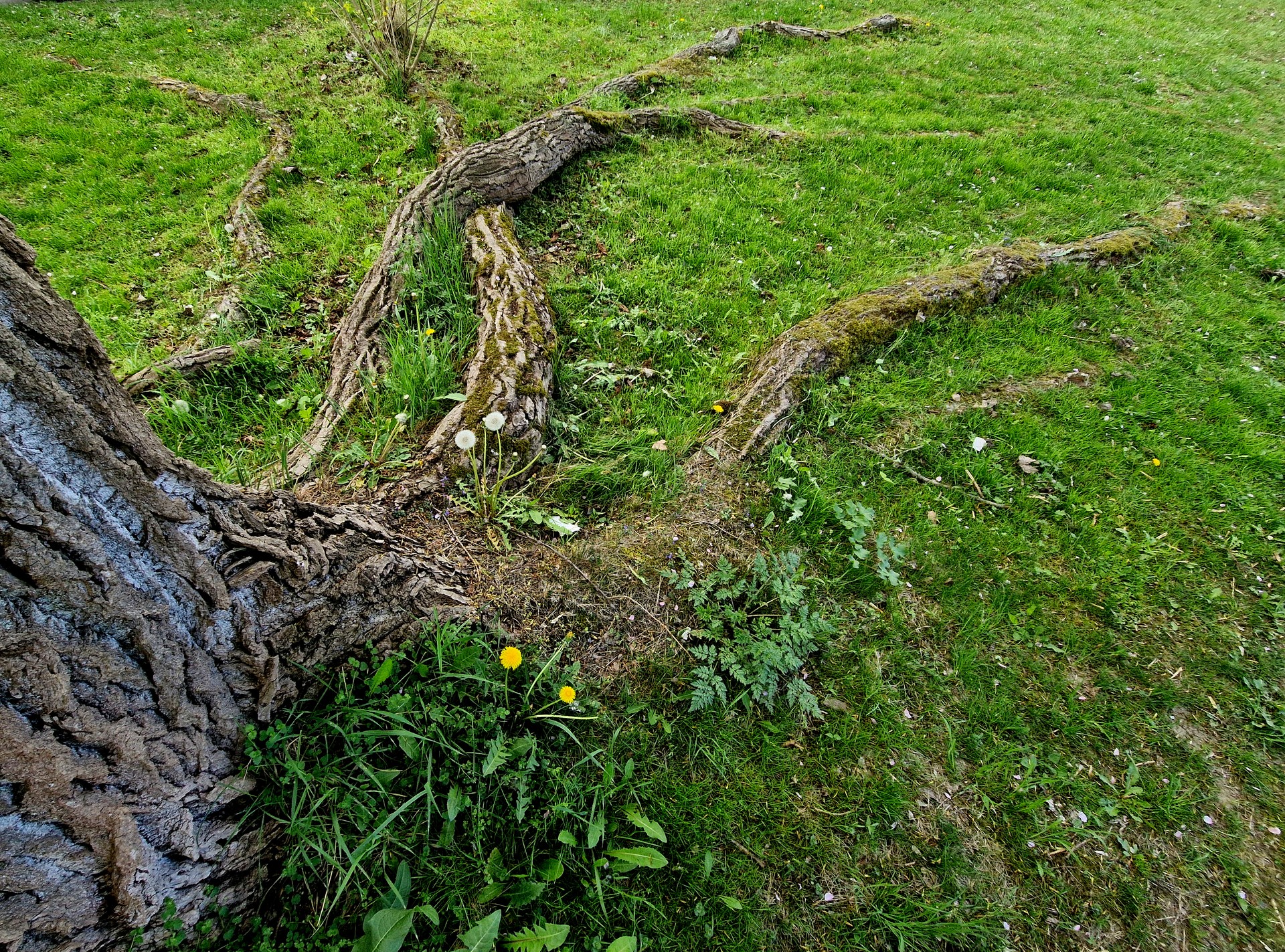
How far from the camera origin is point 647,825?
2.10 m

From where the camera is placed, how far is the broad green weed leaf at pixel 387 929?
1.70 metres

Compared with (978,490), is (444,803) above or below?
above

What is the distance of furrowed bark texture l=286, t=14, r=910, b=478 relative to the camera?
3.44 meters

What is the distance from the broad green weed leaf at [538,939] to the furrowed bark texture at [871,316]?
2420 millimetres

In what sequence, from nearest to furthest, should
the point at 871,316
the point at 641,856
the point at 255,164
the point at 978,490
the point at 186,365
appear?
the point at 641,856
the point at 186,365
the point at 978,490
the point at 871,316
the point at 255,164

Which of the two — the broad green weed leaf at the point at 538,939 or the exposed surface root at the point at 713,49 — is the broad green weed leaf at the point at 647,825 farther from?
the exposed surface root at the point at 713,49

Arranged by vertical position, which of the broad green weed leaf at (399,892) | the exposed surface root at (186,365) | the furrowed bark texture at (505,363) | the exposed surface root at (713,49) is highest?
the exposed surface root at (713,49)

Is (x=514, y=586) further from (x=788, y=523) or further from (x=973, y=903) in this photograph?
(x=973, y=903)

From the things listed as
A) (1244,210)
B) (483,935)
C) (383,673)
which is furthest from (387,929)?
(1244,210)

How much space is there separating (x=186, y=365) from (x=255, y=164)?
3581mm

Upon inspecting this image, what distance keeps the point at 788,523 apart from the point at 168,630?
2745mm

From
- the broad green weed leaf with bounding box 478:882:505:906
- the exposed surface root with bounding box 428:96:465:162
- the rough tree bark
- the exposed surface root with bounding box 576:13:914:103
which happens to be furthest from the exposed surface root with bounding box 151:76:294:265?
the broad green weed leaf with bounding box 478:882:505:906

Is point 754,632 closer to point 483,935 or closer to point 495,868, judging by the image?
point 495,868

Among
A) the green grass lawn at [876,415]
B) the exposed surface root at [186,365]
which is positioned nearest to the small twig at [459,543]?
the green grass lawn at [876,415]
